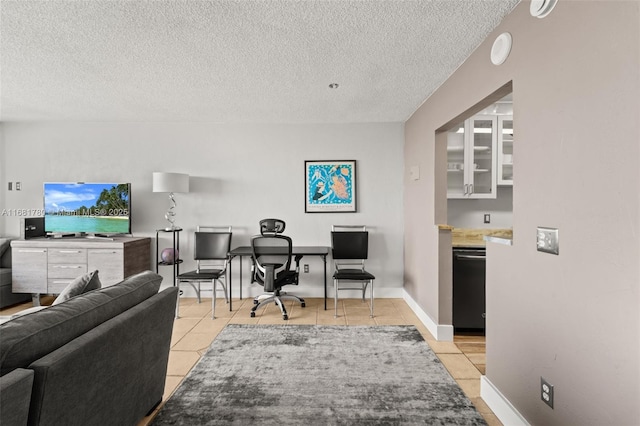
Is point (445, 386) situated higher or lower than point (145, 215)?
lower

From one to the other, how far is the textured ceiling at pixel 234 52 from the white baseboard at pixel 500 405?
236cm

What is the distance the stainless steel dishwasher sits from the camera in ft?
10.2

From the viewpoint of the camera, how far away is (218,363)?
8.45 feet

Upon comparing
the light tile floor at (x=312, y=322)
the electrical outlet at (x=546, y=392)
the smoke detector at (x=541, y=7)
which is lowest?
the light tile floor at (x=312, y=322)

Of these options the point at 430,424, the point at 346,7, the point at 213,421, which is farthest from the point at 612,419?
the point at 346,7

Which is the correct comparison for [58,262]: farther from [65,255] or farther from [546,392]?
[546,392]

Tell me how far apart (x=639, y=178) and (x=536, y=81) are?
2.67 feet

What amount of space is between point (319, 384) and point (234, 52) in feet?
8.32

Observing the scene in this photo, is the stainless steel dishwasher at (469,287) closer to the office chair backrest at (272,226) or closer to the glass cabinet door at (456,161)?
the glass cabinet door at (456,161)

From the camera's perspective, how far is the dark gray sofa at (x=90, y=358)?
106 centimetres

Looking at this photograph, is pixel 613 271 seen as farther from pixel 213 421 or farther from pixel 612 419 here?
pixel 213 421

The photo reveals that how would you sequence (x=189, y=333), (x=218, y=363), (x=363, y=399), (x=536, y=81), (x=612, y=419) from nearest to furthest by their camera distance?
(x=612, y=419), (x=536, y=81), (x=363, y=399), (x=218, y=363), (x=189, y=333)

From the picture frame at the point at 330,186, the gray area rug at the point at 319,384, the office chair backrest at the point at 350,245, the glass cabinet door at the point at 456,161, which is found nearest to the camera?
the gray area rug at the point at 319,384

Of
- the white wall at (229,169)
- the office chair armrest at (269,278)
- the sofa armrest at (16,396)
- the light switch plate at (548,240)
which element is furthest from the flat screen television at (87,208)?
the light switch plate at (548,240)
